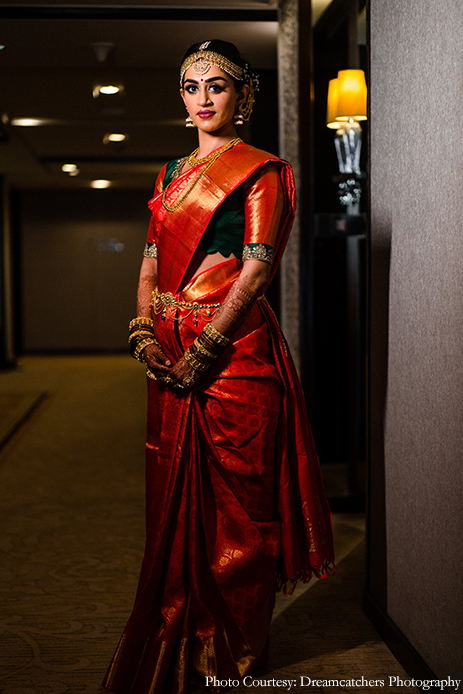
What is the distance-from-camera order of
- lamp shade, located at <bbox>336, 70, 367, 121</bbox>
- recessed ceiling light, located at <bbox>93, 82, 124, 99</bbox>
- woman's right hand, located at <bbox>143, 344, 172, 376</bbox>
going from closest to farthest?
1. woman's right hand, located at <bbox>143, 344, 172, 376</bbox>
2. lamp shade, located at <bbox>336, 70, 367, 121</bbox>
3. recessed ceiling light, located at <bbox>93, 82, 124, 99</bbox>

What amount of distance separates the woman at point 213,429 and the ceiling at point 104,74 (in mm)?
1614

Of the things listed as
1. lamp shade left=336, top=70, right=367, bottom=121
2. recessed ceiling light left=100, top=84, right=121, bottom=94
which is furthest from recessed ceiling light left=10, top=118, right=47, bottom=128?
lamp shade left=336, top=70, right=367, bottom=121

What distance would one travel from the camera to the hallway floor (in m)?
2.04

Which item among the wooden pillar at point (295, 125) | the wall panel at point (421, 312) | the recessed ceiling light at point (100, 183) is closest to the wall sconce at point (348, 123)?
the wooden pillar at point (295, 125)

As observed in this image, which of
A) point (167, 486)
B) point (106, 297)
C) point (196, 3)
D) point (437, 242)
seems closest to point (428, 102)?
point (437, 242)

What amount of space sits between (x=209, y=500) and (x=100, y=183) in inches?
385

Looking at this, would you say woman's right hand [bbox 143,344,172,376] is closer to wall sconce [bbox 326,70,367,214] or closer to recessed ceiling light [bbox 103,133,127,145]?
wall sconce [bbox 326,70,367,214]

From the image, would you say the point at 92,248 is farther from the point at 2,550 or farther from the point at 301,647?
the point at 301,647

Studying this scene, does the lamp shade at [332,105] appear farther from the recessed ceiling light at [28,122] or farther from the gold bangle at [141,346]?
the recessed ceiling light at [28,122]

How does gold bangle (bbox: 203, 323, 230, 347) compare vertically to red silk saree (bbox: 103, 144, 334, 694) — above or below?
above

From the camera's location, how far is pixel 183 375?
1.87 m

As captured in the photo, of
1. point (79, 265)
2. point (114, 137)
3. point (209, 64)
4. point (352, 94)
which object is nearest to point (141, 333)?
point (209, 64)

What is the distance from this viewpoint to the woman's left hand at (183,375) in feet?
6.09

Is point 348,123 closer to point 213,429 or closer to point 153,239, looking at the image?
point 153,239
